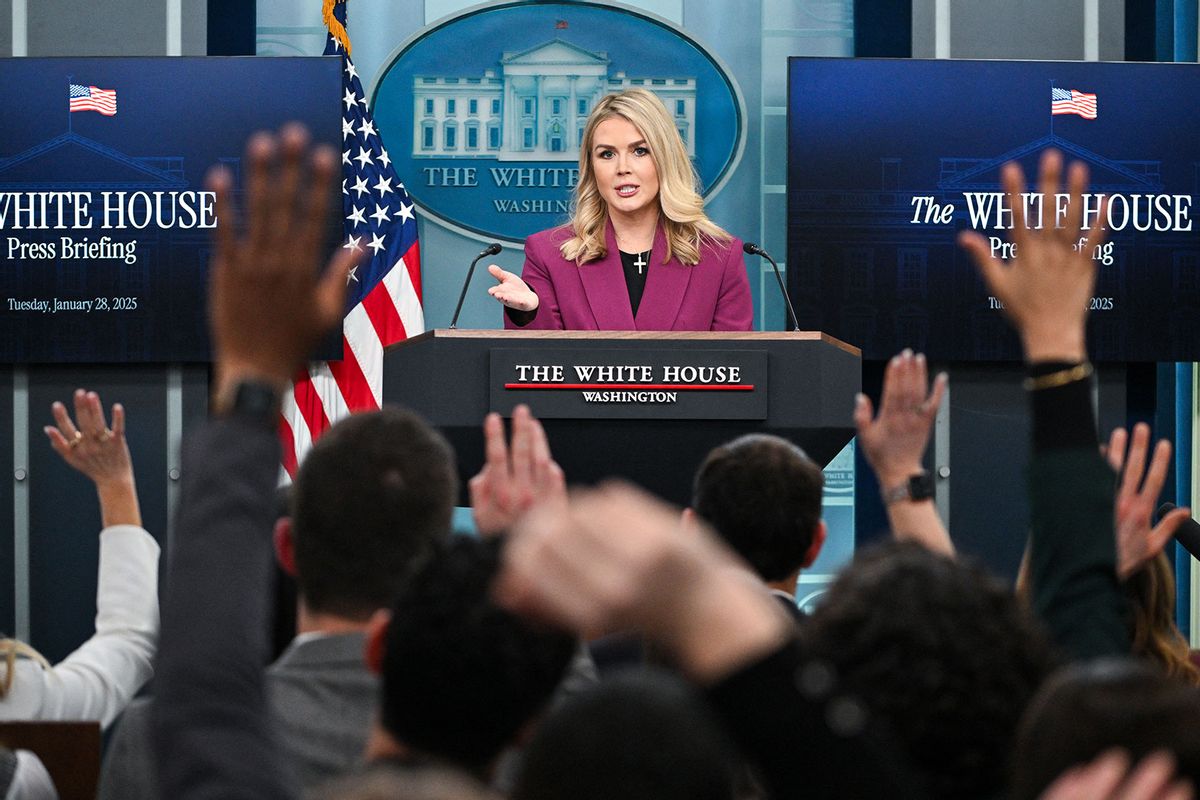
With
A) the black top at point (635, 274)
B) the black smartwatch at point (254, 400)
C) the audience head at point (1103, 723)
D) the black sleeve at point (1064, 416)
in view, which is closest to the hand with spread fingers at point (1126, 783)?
the audience head at point (1103, 723)

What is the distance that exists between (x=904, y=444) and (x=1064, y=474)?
1.71 feet

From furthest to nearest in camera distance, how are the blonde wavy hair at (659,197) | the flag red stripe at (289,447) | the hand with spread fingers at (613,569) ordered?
the flag red stripe at (289,447)
the blonde wavy hair at (659,197)
the hand with spread fingers at (613,569)

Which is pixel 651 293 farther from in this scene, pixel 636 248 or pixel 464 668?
pixel 464 668

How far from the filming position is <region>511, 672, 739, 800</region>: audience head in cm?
81

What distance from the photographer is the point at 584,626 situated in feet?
2.36

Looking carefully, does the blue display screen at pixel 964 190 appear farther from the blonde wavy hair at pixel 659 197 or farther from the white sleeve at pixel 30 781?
the white sleeve at pixel 30 781

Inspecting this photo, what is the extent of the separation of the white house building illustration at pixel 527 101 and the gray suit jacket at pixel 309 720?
477 centimetres

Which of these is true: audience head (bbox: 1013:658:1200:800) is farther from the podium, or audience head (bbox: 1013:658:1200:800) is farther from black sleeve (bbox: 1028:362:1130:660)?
the podium

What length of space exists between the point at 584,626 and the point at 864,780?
9.7 inches

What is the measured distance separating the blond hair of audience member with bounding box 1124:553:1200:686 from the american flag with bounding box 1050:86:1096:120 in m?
3.99

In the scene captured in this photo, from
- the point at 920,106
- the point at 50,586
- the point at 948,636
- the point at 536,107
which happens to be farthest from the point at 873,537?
the point at 948,636

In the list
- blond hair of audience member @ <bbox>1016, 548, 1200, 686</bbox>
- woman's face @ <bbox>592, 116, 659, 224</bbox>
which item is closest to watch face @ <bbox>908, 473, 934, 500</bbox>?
blond hair of audience member @ <bbox>1016, 548, 1200, 686</bbox>

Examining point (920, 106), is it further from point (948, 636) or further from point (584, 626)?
point (584, 626)

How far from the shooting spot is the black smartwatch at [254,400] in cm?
99
